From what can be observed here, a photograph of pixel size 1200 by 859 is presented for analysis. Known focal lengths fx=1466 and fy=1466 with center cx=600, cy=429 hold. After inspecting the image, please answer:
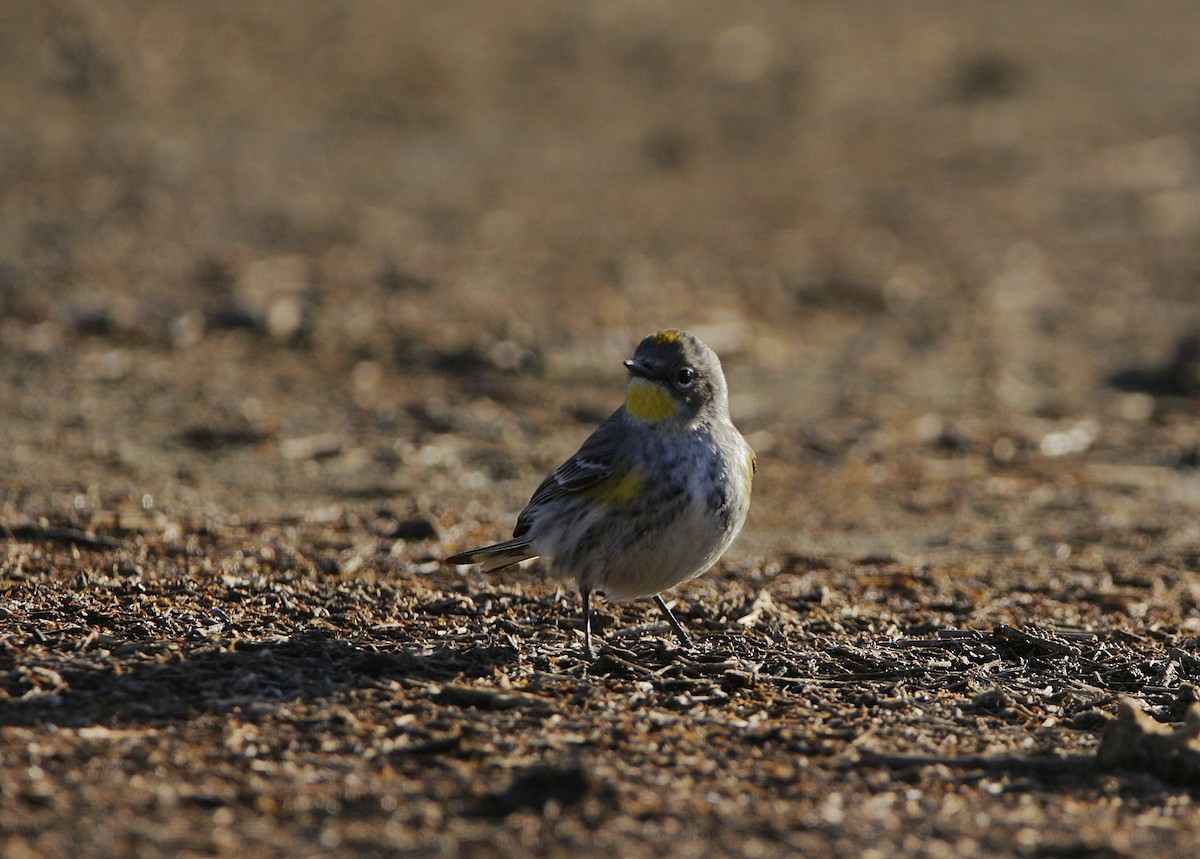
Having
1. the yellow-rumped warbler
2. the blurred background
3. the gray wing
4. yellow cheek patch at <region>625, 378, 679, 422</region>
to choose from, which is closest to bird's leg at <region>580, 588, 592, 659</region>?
the yellow-rumped warbler

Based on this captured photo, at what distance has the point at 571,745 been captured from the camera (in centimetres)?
501

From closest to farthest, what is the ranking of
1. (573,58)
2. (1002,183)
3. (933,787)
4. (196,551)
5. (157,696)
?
(933,787)
(157,696)
(196,551)
(1002,183)
(573,58)

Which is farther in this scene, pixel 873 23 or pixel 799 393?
pixel 873 23

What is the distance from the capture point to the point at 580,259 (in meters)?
14.7

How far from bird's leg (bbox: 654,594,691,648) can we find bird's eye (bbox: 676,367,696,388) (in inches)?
38.0

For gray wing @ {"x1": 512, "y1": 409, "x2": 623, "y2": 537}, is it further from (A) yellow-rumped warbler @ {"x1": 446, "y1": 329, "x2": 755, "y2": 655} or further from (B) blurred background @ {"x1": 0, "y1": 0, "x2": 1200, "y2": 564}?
(B) blurred background @ {"x1": 0, "y1": 0, "x2": 1200, "y2": 564}

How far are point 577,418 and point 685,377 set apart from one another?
165 inches

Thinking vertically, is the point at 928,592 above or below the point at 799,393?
below

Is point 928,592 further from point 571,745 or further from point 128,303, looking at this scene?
point 128,303

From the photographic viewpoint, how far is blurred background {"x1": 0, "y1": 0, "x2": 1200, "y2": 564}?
967cm

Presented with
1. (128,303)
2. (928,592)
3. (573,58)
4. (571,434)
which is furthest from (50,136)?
(928,592)

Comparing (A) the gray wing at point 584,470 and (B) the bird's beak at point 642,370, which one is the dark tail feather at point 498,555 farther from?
(B) the bird's beak at point 642,370

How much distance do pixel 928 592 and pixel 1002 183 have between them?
12.4 m

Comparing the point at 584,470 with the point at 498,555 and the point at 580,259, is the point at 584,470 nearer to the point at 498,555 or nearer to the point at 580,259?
the point at 498,555
